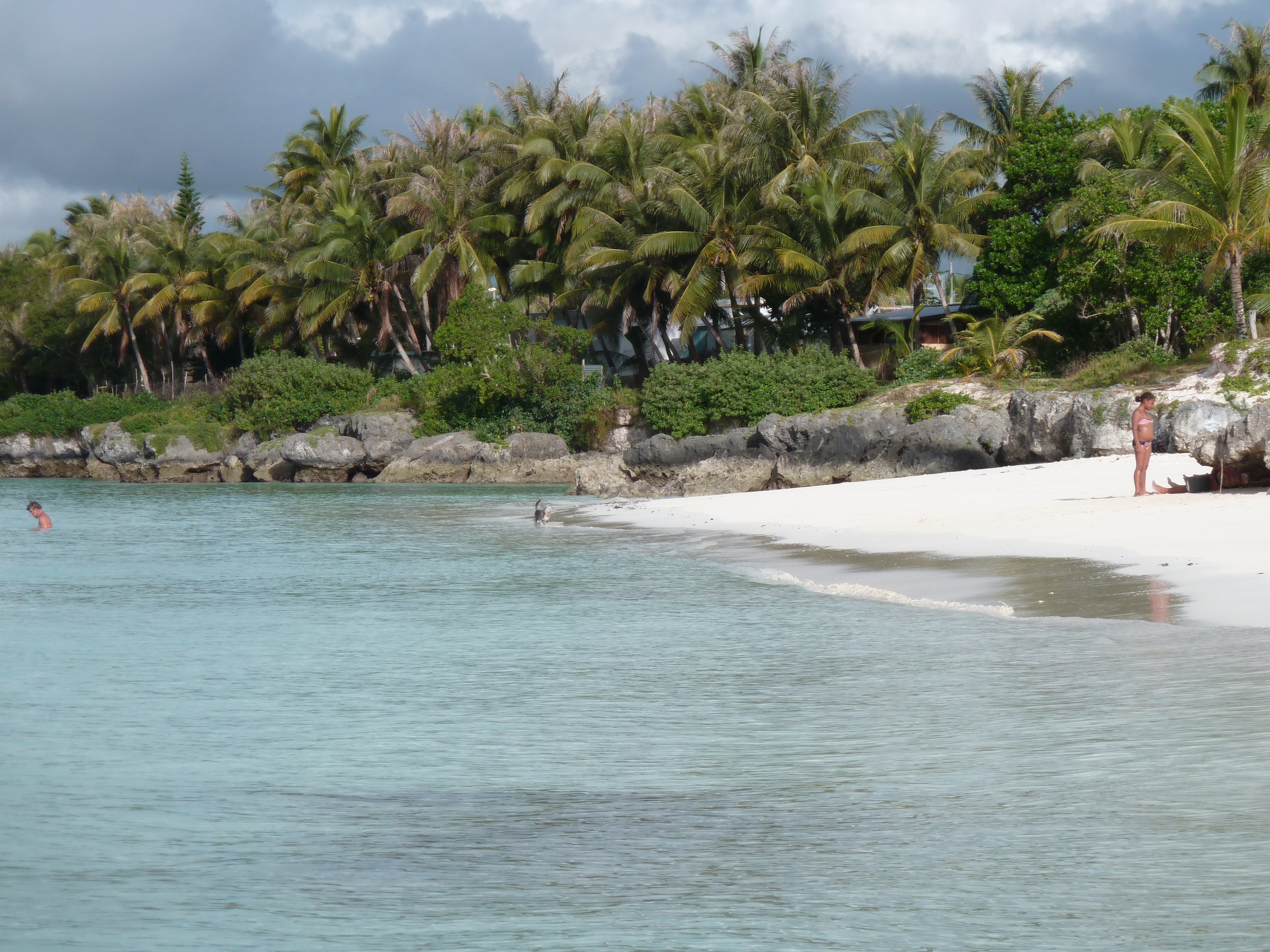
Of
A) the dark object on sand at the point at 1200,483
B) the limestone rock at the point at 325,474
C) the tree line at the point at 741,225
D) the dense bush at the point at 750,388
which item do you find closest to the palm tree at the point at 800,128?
the tree line at the point at 741,225

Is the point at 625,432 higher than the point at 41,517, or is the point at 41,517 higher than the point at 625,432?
the point at 625,432

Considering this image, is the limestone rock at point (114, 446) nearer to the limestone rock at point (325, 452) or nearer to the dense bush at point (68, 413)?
the dense bush at point (68, 413)

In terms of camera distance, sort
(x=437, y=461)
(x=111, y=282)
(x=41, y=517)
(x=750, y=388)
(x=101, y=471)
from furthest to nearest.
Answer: (x=111, y=282), (x=101, y=471), (x=437, y=461), (x=750, y=388), (x=41, y=517)

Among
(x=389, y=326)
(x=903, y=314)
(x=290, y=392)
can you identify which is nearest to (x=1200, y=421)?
(x=903, y=314)

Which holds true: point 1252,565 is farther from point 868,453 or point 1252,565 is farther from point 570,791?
point 868,453

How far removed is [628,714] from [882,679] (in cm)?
156

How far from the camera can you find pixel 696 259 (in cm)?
3481

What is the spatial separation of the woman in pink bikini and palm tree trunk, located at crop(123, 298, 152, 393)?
148 ft

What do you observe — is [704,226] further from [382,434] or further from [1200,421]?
[1200,421]

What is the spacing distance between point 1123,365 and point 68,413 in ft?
139

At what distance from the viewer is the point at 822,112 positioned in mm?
35719

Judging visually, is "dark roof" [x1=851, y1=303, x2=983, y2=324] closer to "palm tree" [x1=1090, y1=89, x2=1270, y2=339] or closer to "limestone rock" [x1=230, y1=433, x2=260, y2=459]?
"palm tree" [x1=1090, y1=89, x2=1270, y2=339]

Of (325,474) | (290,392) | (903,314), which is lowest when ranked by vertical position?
(325,474)

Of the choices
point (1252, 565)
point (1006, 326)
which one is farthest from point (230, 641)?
point (1006, 326)
